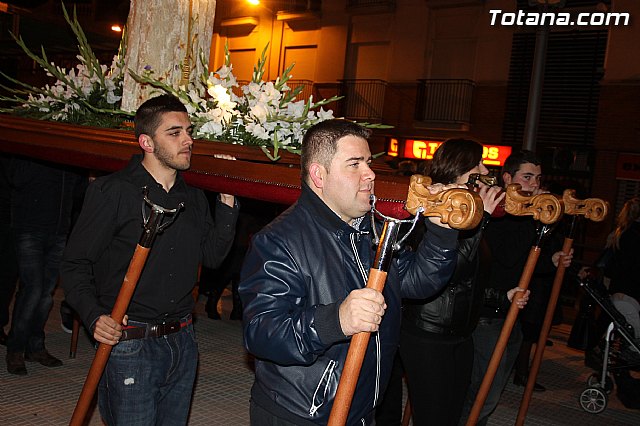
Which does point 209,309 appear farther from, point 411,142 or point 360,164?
point 411,142

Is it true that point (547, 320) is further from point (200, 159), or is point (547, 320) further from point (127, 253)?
point (127, 253)

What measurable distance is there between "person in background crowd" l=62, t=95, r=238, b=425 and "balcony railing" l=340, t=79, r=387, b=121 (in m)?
17.4

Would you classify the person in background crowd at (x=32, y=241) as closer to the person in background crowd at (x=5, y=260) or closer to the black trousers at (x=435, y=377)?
the person in background crowd at (x=5, y=260)

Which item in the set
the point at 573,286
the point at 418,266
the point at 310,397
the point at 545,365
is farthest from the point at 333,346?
the point at 573,286

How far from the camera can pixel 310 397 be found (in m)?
2.21

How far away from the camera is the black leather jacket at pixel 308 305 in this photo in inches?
82.1

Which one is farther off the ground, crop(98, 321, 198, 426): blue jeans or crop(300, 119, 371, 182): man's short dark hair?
crop(300, 119, 371, 182): man's short dark hair

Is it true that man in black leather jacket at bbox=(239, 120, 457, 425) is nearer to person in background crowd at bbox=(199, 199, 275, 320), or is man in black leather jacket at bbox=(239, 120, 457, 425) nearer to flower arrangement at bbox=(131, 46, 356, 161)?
flower arrangement at bbox=(131, 46, 356, 161)

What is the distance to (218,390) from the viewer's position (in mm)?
5258

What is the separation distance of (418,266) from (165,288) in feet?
3.78

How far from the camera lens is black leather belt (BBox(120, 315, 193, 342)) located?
2920 mm

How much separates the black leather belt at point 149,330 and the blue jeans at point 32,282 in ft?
8.18

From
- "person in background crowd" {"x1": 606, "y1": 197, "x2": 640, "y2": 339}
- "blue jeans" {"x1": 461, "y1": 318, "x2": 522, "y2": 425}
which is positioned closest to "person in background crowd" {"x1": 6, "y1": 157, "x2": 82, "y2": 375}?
"blue jeans" {"x1": 461, "y1": 318, "x2": 522, "y2": 425}

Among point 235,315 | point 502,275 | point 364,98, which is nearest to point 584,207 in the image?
point 502,275
